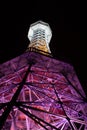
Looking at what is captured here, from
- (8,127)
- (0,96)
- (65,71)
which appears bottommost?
(8,127)

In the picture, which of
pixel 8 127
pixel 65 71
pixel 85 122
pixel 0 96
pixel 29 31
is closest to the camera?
pixel 85 122

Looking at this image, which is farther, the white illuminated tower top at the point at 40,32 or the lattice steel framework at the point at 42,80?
the white illuminated tower top at the point at 40,32

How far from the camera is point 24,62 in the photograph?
1706 centimetres

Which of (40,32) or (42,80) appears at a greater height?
(40,32)

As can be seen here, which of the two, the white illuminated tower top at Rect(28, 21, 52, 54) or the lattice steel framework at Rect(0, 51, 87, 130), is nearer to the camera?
the lattice steel framework at Rect(0, 51, 87, 130)

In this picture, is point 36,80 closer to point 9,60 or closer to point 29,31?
point 9,60

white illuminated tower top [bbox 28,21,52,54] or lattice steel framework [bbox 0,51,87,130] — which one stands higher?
white illuminated tower top [bbox 28,21,52,54]

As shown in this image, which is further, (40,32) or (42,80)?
(40,32)

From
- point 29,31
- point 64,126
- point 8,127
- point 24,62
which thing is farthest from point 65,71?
point 29,31

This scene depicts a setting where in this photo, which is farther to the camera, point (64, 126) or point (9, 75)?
point (9, 75)

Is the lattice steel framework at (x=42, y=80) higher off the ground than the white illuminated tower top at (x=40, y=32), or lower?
lower

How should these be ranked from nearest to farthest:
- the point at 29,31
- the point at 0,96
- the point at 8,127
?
the point at 8,127 → the point at 0,96 → the point at 29,31

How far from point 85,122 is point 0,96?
5.05 metres

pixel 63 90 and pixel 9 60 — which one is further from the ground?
pixel 9 60
